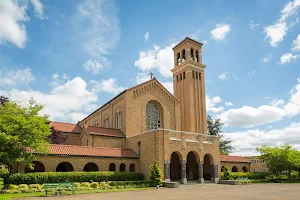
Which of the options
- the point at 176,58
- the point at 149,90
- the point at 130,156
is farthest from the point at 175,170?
the point at 176,58

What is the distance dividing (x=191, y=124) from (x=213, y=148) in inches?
327

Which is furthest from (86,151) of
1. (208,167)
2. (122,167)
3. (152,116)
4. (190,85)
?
(190,85)

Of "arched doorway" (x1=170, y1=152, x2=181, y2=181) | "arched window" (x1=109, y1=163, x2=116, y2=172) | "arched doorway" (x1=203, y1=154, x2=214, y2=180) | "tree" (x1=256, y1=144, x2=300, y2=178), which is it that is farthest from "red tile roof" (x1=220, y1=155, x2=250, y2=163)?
"arched window" (x1=109, y1=163, x2=116, y2=172)

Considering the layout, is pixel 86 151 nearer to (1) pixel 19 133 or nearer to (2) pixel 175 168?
(1) pixel 19 133

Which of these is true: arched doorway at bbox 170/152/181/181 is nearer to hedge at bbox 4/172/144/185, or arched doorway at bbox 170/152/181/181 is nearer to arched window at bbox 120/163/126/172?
hedge at bbox 4/172/144/185

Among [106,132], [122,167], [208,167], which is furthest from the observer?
[208,167]

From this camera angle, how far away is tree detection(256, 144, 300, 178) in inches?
1588

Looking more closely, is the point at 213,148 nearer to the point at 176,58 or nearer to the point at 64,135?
the point at 176,58

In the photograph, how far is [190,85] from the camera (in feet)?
142

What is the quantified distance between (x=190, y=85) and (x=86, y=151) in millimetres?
21516

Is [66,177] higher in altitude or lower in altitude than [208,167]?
lower

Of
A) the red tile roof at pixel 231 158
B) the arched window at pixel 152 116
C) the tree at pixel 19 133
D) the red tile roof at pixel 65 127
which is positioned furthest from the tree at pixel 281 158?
the tree at pixel 19 133

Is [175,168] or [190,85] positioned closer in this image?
[175,168]

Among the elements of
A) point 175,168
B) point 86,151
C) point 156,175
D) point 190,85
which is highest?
point 190,85
